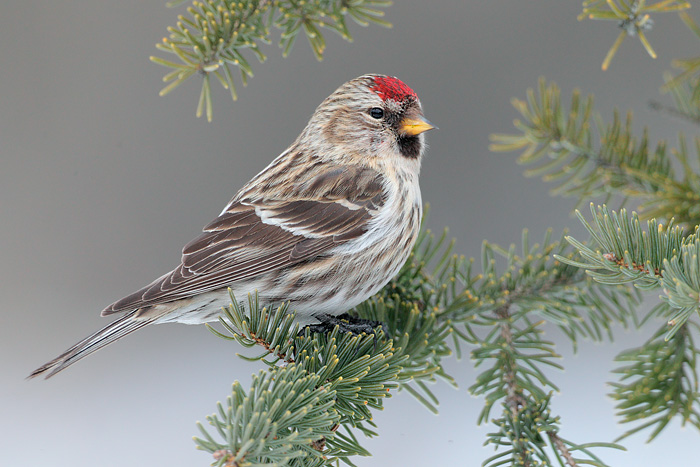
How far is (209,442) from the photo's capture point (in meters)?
0.69

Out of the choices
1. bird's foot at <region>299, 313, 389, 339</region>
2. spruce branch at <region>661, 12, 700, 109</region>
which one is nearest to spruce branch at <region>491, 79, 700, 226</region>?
spruce branch at <region>661, 12, 700, 109</region>

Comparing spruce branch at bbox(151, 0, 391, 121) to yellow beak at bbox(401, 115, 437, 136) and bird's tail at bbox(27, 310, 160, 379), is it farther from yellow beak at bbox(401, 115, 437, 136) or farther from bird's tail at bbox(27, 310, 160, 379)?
bird's tail at bbox(27, 310, 160, 379)

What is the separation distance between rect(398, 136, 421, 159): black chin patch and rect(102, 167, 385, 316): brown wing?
118 millimetres

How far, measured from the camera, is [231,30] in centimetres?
115

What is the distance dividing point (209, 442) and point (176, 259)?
1.93m

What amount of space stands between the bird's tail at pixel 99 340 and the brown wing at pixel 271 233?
0.16ft

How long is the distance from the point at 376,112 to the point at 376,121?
2cm

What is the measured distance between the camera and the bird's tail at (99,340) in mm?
1152

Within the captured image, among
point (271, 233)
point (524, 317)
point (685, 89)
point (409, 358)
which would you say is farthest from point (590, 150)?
point (271, 233)

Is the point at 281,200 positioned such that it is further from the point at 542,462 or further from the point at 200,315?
the point at 542,462

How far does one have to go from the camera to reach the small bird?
1283mm

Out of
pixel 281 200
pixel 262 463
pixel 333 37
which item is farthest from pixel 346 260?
pixel 333 37

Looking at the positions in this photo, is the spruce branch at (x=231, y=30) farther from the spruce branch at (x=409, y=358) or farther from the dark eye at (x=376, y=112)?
the spruce branch at (x=409, y=358)

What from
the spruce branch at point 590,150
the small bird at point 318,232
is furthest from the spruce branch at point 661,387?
the small bird at point 318,232
